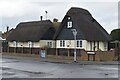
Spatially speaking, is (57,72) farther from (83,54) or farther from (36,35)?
(36,35)

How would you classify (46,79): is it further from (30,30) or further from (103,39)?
(30,30)

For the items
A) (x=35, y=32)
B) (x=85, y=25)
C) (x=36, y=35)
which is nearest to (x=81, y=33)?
(x=85, y=25)

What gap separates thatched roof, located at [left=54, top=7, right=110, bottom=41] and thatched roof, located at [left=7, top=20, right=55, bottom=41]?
4232mm

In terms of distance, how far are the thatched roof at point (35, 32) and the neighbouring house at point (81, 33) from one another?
4.23 metres

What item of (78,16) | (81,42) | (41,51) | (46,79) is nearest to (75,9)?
(78,16)

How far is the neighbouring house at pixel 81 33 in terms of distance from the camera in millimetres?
42750

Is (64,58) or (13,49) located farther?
Result: (13,49)

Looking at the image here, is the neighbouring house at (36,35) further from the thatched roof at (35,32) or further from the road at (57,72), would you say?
the road at (57,72)

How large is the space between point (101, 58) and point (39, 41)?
1797cm

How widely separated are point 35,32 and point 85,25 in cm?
1169

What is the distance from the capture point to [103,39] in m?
43.5

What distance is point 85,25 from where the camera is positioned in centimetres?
4378

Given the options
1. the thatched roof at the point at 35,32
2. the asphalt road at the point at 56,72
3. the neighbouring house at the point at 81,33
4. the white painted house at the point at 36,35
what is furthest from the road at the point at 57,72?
the thatched roof at the point at 35,32

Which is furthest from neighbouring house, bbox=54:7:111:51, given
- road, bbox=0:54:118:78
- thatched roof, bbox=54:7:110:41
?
road, bbox=0:54:118:78
